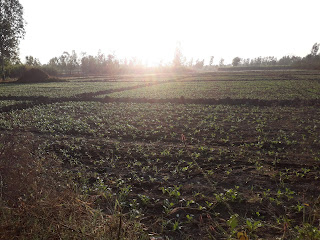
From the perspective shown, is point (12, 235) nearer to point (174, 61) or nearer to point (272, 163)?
point (272, 163)

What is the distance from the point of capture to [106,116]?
13383 mm

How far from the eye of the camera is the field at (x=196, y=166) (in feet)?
13.4

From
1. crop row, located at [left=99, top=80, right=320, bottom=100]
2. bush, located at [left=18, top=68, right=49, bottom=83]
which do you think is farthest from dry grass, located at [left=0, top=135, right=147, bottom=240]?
bush, located at [left=18, top=68, right=49, bottom=83]

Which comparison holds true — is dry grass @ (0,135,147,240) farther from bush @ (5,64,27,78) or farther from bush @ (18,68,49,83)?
bush @ (5,64,27,78)

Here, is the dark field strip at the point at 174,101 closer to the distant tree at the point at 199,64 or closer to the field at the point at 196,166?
the field at the point at 196,166

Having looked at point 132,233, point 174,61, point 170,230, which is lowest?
point 170,230

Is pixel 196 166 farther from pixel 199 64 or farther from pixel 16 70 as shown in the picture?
pixel 199 64

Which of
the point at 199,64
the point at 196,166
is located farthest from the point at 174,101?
the point at 199,64

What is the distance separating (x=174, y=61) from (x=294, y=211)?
108 metres

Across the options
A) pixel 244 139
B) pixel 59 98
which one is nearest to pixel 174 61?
pixel 59 98

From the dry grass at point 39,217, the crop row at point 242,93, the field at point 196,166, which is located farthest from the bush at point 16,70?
the dry grass at point 39,217

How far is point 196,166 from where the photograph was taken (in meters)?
6.45

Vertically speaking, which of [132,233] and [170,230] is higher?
[132,233]

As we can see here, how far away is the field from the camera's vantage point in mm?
4082
